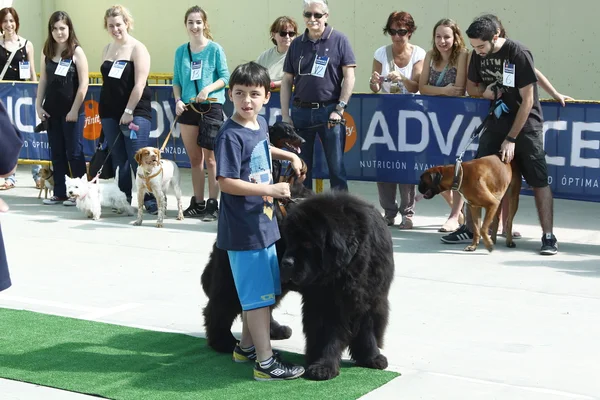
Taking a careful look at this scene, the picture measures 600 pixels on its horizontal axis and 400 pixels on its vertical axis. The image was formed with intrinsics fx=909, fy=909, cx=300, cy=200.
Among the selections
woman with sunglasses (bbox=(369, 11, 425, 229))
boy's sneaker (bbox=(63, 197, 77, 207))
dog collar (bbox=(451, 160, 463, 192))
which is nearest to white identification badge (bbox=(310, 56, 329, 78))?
woman with sunglasses (bbox=(369, 11, 425, 229))

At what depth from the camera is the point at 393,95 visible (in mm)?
9039

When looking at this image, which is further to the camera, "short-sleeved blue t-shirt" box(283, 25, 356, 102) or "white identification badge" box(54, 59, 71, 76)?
"white identification badge" box(54, 59, 71, 76)

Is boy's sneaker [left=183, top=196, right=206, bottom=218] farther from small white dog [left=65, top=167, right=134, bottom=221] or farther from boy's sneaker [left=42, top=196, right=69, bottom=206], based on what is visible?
boy's sneaker [left=42, top=196, right=69, bottom=206]

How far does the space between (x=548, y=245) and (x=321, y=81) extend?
2549mm

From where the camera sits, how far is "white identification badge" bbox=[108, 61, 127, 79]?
9.72 metres

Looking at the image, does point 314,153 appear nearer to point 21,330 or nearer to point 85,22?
point 21,330

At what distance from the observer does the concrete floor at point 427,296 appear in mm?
4828

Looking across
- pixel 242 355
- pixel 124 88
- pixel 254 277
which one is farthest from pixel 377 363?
pixel 124 88

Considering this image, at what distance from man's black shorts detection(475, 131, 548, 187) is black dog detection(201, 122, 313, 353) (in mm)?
3184

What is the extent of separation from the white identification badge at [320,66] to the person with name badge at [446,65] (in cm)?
106

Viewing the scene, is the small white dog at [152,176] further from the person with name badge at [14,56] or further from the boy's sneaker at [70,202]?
the person with name badge at [14,56]

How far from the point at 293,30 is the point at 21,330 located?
16.7ft

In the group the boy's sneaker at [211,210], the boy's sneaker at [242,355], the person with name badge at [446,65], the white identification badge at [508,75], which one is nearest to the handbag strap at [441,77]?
the person with name badge at [446,65]

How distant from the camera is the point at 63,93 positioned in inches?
409
